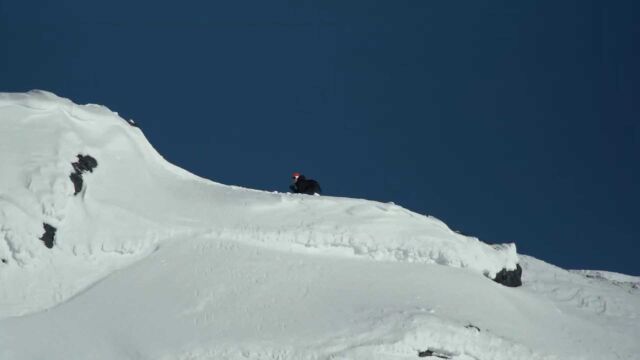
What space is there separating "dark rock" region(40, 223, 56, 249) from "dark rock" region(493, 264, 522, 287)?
13.0 metres

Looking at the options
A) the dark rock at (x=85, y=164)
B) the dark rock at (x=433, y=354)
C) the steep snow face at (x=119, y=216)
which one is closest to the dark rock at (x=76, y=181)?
the steep snow face at (x=119, y=216)

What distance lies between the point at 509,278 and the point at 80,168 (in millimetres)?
13502

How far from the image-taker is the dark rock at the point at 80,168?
26525mm

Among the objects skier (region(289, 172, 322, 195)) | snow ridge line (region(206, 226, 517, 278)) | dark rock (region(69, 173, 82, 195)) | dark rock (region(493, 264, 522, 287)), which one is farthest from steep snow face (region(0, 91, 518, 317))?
skier (region(289, 172, 322, 195))

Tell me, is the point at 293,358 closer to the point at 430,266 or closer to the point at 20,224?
the point at 430,266

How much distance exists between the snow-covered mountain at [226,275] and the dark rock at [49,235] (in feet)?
0.29

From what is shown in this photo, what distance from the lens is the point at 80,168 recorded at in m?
27.4

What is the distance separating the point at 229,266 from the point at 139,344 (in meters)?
4.21

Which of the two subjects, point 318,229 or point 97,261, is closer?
point 97,261

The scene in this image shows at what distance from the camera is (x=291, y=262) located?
2573 cm

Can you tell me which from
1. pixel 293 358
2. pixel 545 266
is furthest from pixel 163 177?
pixel 545 266

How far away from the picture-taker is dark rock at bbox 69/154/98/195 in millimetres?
26525

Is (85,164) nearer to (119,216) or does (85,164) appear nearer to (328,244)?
(119,216)

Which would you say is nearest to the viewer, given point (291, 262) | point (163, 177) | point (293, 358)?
point (293, 358)
